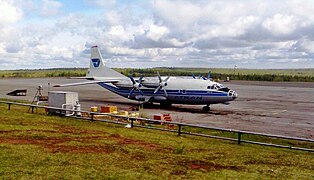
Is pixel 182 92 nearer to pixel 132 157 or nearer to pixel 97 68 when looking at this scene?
pixel 97 68

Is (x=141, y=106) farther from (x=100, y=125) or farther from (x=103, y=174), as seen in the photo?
(x=103, y=174)

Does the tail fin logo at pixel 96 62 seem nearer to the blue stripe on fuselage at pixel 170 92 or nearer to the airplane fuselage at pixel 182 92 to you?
the blue stripe on fuselage at pixel 170 92

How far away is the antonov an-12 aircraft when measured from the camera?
3178 cm

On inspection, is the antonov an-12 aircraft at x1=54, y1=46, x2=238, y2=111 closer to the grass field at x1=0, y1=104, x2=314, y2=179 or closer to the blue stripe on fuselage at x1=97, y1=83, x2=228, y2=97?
the blue stripe on fuselage at x1=97, y1=83, x2=228, y2=97

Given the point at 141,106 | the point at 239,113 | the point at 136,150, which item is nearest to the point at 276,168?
the point at 136,150

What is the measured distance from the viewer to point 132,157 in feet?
40.2

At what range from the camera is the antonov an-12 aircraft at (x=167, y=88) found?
31781 mm

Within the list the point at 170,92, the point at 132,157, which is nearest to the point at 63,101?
the point at 170,92

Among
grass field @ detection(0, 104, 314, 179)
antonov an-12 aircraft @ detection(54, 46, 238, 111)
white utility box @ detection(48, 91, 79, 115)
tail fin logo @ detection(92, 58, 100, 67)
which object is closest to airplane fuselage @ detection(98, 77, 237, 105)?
antonov an-12 aircraft @ detection(54, 46, 238, 111)

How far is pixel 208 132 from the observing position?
20.6 m

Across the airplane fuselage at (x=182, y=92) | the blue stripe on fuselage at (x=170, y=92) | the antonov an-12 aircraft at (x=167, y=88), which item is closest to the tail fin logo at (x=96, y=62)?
the antonov an-12 aircraft at (x=167, y=88)

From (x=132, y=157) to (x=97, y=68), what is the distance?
30.3 m

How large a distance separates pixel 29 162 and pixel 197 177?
481 centimetres

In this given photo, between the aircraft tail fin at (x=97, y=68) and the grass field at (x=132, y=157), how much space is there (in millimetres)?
22874
